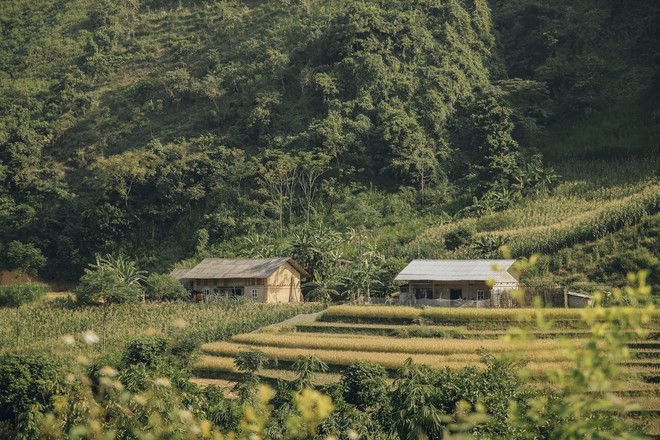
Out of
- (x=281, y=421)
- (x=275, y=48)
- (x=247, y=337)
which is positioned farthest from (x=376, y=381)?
(x=275, y=48)

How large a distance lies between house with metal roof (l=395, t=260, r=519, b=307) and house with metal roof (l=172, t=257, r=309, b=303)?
6.96m

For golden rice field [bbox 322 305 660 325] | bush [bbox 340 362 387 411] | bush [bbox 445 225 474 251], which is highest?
bush [bbox 445 225 474 251]

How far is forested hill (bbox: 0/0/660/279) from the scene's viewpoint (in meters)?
62.0

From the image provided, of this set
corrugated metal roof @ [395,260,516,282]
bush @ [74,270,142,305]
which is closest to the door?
corrugated metal roof @ [395,260,516,282]

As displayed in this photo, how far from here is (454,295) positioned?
4428 centimetres

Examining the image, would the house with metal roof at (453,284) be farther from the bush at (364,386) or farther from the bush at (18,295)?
the bush at (18,295)

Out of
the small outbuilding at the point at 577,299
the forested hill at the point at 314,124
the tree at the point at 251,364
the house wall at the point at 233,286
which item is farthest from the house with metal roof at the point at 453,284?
the tree at the point at 251,364

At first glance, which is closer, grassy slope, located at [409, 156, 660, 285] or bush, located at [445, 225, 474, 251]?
grassy slope, located at [409, 156, 660, 285]

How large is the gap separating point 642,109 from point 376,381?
4458 centimetres

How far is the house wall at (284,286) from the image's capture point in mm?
49156

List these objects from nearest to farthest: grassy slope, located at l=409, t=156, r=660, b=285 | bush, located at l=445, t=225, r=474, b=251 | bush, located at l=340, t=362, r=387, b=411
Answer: bush, located at l=340, t=362, r=387, b=411 < grassy slope, located at l=409, t=156, r=660, b=285 < bush, located at l=445, t=225, r=474, b=251

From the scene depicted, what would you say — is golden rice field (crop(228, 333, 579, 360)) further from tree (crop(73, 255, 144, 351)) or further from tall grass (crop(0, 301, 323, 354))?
tree (crop(73, 255, 144, 351))

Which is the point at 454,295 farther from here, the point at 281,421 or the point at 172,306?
the point at 281,421

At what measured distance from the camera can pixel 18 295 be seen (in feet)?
169
